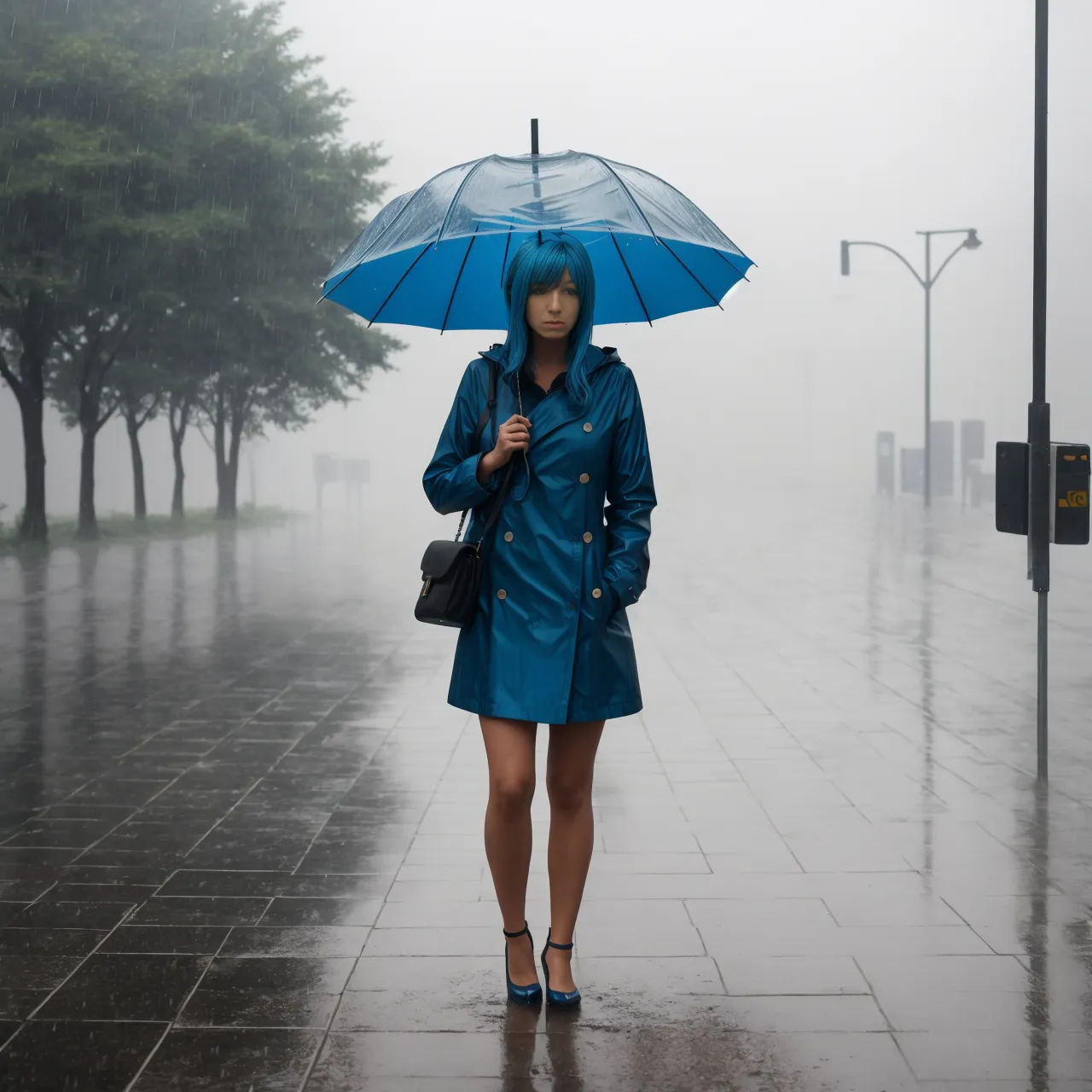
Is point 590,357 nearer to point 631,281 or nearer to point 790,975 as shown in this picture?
point 631,281

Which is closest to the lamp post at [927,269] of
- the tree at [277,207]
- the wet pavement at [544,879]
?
the tree at [277,207]

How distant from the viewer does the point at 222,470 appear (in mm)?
38781

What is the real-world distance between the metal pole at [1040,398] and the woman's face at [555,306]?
3.39 metres

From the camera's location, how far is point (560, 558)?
3906 mm

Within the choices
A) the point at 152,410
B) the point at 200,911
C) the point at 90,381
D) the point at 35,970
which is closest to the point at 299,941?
the point at 200,911

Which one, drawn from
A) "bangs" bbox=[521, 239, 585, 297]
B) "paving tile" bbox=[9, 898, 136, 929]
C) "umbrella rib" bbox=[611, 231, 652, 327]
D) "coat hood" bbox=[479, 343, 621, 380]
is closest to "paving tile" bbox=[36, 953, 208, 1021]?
"paving tile" bbox=[9, 898, 136, 929]

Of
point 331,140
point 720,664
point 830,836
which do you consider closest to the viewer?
point 830,836

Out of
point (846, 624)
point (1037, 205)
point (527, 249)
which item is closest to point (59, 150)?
point (846, 624)

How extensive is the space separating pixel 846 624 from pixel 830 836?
25.2ft

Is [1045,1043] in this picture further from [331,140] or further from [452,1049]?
[331,140]

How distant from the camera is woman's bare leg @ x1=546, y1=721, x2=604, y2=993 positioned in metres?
4.01

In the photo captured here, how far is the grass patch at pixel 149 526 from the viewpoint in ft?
91.8

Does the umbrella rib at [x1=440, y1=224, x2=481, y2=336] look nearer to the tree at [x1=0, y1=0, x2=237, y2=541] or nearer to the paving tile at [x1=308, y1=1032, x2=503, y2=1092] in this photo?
the paving tile at [x1=308, y1=1032, x2=503, y2=1092]

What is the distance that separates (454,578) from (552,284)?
0.79 meters
